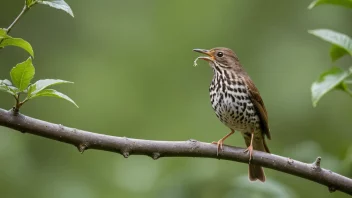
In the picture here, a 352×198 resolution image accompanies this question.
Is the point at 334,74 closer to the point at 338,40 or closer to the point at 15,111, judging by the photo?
the point at 338,40

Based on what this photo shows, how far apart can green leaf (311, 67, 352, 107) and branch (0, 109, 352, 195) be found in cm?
36

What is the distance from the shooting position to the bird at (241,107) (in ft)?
17.1

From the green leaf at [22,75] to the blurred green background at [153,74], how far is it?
153 inches

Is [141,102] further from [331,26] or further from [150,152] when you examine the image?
[150,152]

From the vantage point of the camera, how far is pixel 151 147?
326 centimetres

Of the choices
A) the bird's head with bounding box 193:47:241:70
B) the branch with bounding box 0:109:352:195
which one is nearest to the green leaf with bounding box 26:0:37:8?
the branch with bounding box 0:109:352:195

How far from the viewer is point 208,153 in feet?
11.6

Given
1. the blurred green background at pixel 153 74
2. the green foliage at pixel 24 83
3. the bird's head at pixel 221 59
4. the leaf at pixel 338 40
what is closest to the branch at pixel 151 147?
the green foliage at pixel 24 83

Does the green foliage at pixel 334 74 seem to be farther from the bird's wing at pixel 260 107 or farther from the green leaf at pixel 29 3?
the bird's wing at pixel 260 107

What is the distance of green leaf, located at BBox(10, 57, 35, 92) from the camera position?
2941 mm

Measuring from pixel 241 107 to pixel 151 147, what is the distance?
211 centimetres

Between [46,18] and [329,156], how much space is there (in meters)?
6.42

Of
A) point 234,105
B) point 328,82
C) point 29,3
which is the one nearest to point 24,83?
point 29,3

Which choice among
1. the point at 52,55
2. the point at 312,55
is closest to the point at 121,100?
the point at 52,55
